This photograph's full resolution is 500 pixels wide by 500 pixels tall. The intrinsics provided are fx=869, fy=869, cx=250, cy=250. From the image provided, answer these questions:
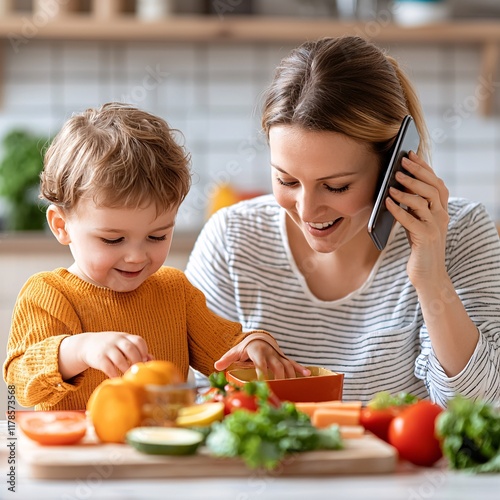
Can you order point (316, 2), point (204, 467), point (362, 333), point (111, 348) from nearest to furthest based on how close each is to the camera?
1. point (204, 467)
2. point (111, 348)
3. point (362, 333)
4. point (316, 2)

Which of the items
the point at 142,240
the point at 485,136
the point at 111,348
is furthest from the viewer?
the point at 485,136

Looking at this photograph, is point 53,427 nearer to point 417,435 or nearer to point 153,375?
point 153,375

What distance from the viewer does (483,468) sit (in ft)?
3.13

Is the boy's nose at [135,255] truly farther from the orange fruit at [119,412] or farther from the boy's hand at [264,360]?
the orange fruit at [119,412]

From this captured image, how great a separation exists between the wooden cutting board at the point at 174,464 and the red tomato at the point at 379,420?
0.11 m

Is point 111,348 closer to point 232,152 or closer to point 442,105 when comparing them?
point 232,152

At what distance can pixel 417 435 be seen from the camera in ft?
3.30

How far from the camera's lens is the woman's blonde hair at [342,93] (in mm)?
1474

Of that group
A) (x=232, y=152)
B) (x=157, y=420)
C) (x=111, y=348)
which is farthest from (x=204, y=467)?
(x=232, y=152)

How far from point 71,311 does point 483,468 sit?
725 mm

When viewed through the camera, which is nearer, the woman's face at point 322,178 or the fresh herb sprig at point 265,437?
the fresh herb sprig at point 265,437

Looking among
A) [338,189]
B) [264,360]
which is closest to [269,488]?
[264,360]

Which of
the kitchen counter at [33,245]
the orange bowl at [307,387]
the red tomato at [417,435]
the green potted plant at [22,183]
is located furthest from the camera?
the green potted plant at [22,183]

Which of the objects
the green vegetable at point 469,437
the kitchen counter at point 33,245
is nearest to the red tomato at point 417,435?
the green vegetable at point 469,437
